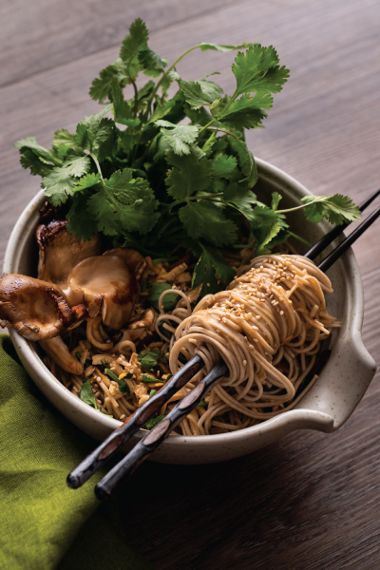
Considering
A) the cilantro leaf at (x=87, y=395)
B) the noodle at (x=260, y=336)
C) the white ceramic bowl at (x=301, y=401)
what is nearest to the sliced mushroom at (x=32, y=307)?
the white ceramic bowl at (x=301, y=401)

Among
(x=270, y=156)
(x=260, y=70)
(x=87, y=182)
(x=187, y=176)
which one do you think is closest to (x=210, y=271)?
(x=187, y=176)

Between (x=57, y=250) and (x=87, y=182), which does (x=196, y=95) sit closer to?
(x=87, y=182)

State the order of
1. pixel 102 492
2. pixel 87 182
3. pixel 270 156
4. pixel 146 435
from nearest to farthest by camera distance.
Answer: pixel 102 492, pixel 146 435, pixel 87 182, pixel 270 156

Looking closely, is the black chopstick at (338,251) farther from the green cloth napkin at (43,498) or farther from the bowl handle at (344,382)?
the green cloth napkin at (43,498)

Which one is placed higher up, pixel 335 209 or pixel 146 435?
pixel 335 209

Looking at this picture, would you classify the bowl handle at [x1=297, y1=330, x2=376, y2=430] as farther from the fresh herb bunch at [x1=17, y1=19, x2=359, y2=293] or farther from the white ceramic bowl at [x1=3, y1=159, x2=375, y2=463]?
the fresh herb bunch at [x1=17, y1=19, x2=359, y2=293]

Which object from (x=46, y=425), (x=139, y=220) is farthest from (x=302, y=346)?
(x=46, y=425)
